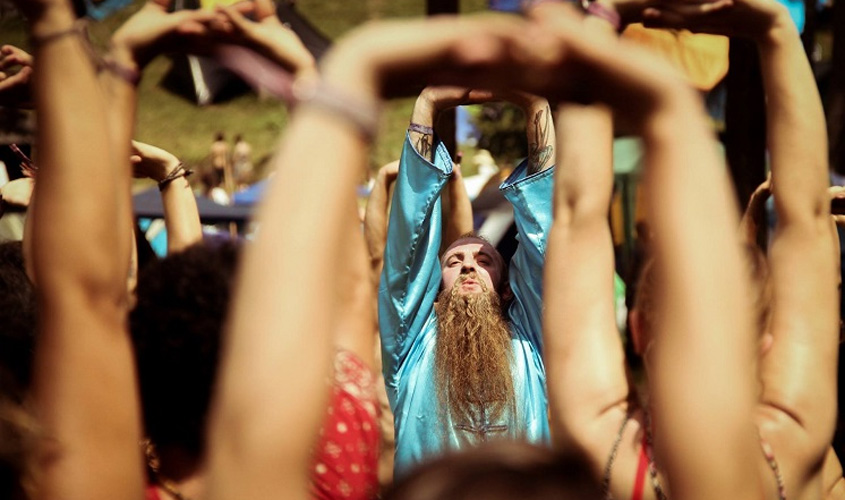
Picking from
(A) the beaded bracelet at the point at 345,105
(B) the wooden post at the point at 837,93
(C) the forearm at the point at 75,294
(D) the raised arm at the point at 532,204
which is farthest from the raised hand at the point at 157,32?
(B) the wooden post at the point at 837,93

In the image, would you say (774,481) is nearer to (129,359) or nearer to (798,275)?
(798,275)

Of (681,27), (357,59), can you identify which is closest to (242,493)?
(357,59)

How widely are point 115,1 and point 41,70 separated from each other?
129cm

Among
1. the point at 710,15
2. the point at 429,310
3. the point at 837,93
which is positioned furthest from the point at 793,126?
the point at 837,93

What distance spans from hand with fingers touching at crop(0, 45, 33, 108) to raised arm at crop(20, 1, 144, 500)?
54cm

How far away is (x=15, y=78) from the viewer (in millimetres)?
1883

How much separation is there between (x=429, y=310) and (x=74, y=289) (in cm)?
196

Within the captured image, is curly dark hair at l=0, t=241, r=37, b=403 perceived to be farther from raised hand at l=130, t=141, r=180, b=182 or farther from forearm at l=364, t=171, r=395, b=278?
forearm at l=364, t=171, r=395, b=278

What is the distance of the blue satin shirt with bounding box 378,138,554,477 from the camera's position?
284 cm

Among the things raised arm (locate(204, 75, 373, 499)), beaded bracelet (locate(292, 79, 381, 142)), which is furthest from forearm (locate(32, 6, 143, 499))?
beaded bracelet (locate(292, 79, 381, 142))

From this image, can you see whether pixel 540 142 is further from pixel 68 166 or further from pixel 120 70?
pixel 68 166

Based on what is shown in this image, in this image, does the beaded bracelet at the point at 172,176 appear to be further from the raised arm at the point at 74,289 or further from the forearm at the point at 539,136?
the raised arm at the point at 74,289

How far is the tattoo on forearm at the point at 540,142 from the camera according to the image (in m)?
2.93

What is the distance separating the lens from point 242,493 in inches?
43.5
